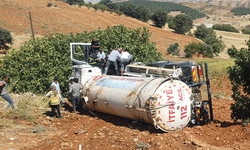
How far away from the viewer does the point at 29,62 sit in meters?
15.1

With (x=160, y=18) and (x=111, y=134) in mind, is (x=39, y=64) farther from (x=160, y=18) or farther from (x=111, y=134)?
(x=160, y=18)

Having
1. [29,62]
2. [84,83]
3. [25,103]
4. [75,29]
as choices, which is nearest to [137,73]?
[84,83]

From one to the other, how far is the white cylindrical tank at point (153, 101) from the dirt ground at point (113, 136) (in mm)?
482

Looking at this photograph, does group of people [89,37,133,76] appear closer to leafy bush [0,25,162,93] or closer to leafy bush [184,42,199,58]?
leafy bush [0,25,162,93]

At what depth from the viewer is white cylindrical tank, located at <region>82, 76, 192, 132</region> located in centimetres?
774

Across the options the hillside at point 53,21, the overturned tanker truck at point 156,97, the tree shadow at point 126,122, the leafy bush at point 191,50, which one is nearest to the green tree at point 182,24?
the hillside at point 53,21

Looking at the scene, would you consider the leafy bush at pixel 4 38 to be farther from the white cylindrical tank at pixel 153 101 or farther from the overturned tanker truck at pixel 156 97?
the white cylindrical tank at pixel 153 101

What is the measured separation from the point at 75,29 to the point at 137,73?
50610mm

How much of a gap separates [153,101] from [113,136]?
A: 1880mm

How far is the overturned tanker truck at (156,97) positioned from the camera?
7785 millimetres

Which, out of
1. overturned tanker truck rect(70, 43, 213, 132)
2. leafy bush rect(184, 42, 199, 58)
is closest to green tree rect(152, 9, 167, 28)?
leafy bush rect(184, 42, 199, 58)

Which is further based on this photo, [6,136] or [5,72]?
[5,72]

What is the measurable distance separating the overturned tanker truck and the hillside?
4198 centimetres

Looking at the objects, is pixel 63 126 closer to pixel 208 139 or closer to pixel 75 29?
pixel 208 139
